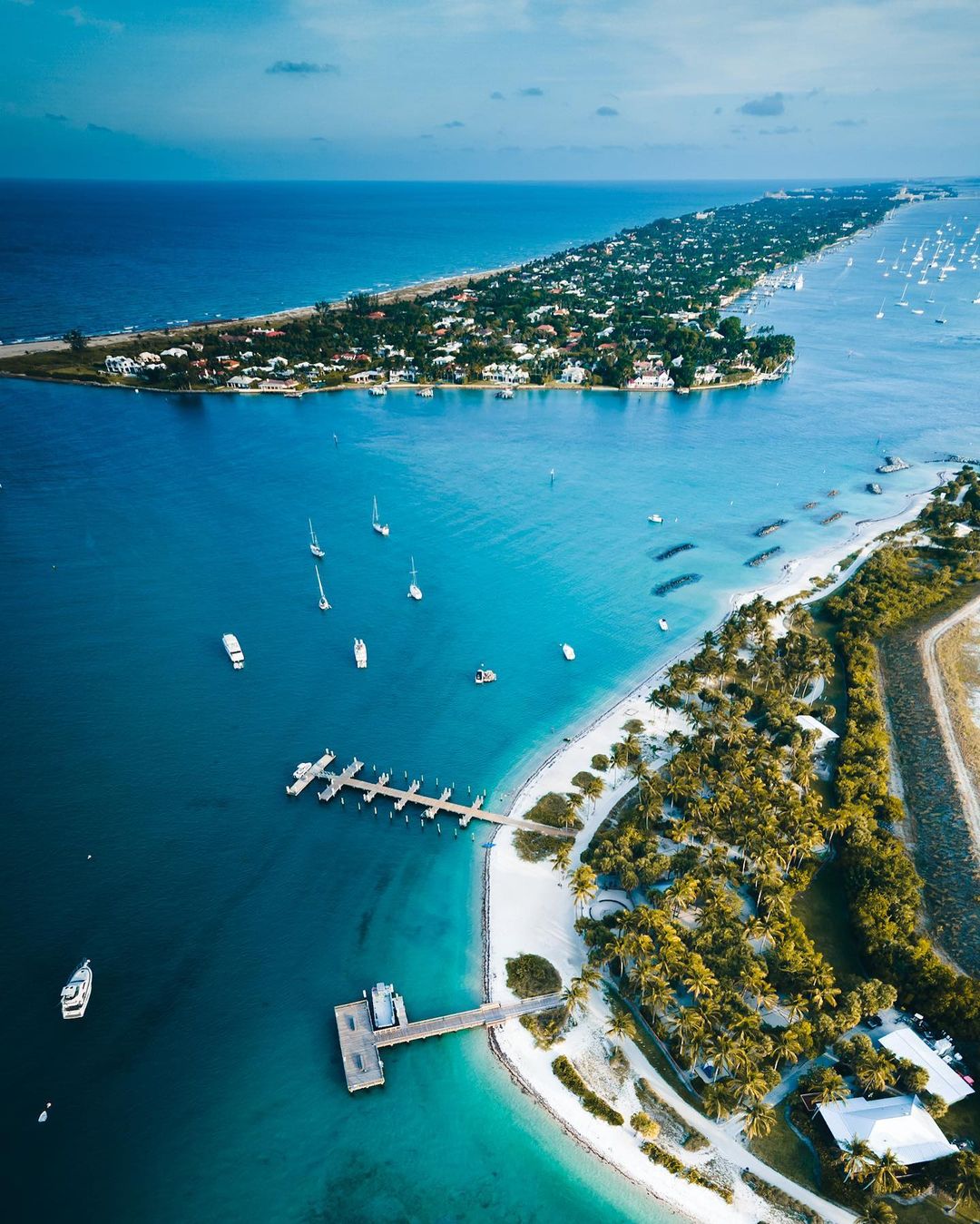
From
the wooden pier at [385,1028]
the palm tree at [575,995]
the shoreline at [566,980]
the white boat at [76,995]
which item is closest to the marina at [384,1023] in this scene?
the wooden pier at [385,1028]

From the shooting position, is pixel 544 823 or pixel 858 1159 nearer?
pixel 858 1159

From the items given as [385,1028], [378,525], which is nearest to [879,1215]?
[385,1028]

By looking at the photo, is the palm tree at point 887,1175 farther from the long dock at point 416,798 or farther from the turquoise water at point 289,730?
the long dock at point 416,798

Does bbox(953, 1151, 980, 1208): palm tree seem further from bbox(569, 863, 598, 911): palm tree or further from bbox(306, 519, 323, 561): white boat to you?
bbox(306, 519, 323, 561): white boat

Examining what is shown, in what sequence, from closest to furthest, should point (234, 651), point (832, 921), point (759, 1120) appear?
point (759, 1120) → point (832, 921) → point (234, 651)

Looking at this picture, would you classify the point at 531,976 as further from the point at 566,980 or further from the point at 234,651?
the point at 234,651

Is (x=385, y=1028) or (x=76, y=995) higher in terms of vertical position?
(x=76, y=995)

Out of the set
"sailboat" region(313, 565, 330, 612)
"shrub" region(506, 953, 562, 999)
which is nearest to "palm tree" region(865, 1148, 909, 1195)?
"shrub" region(506, 953, 562, 999)
